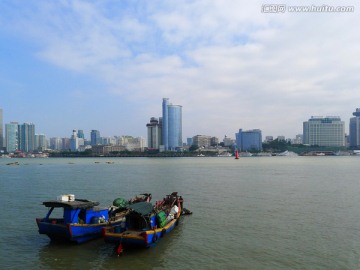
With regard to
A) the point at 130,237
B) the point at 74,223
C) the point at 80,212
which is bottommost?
the point at 130,237

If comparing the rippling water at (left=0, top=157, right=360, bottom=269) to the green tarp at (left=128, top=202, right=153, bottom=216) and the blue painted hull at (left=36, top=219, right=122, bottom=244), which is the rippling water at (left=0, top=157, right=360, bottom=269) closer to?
the blue painted hull at (left=36, top=219, right=122, bottom=244)

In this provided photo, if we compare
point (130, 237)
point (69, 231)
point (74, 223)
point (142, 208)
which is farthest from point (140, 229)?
Answer: point (69, 231)

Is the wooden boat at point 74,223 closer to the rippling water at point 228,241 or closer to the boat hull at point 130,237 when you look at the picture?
the rippling water at point 228,241

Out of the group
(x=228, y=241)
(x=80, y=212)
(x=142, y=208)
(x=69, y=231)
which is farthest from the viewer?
(x=228, y=241)

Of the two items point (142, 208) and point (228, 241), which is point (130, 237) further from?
point (228, 241)

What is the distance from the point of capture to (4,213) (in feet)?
103

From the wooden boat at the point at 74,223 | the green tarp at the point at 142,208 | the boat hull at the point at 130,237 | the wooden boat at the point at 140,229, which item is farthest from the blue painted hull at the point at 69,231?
the green tarp at the point at 142,208

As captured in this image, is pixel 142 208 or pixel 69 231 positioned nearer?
pixel 69 231

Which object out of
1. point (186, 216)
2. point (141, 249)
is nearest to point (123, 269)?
point (141, 249)

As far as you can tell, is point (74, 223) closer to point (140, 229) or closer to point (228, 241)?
point (140, 229)

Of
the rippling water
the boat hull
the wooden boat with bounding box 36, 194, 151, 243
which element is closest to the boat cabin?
the wooden boat with bounding box 36, 194, 151, 243

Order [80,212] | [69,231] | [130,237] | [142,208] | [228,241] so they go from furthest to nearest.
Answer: [228,241]
[80,212]
[142,208]
[69,231]
[130,237]

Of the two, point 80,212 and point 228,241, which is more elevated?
point 80,212

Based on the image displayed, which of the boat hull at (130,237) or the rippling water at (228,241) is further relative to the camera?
the boat hull at (130,237)
